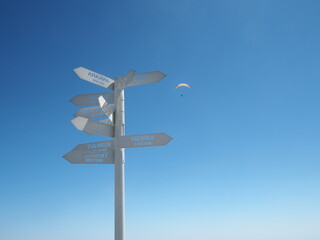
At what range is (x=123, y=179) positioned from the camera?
6.78 meters

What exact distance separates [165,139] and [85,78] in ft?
8.61

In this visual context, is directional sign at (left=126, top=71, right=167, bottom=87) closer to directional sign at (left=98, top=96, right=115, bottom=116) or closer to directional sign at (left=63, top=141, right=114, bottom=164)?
directional sign at (left=98, top=96, right=115, bottom=116)

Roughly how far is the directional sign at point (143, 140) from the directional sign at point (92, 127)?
387 millimetres

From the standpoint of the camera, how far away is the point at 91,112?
24.6ft

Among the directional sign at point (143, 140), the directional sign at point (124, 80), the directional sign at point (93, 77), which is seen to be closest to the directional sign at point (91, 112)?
the directional sign at point (93, 77)

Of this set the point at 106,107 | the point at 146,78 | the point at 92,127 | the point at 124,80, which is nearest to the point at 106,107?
the point at 106,107

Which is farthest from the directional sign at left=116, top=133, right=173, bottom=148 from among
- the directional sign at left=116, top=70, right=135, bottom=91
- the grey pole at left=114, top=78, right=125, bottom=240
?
the directional sign at left=116, top=70, right=135, bottom=91

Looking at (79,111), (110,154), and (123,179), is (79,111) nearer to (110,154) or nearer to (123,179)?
(110,154)

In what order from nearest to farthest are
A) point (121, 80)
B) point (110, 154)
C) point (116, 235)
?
point (116, 235), point (110, 154), point (121, 80)

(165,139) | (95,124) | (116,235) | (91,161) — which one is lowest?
(116,235)

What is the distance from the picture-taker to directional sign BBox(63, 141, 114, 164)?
6777mm

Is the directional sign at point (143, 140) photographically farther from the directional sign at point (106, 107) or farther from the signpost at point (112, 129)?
the directional sign at point (106, 107)

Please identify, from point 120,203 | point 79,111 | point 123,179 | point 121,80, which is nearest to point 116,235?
point 120,203

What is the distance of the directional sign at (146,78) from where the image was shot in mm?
7621
